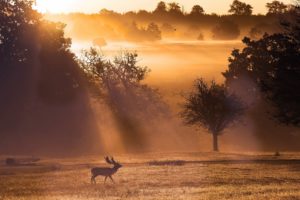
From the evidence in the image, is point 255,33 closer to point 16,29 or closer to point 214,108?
point 16,29

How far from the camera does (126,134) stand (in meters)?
98.2

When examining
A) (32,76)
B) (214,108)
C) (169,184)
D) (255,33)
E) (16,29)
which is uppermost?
(255,33)

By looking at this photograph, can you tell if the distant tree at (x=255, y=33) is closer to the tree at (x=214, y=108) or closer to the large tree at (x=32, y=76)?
the large tree at (x=32, y=76)

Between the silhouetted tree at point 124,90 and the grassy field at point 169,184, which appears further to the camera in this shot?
the silhouetted tree at point 124,90

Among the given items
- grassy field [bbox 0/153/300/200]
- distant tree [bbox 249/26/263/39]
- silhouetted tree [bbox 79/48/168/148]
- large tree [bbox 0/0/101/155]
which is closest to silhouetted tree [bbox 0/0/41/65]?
large tree [bbox 0/0/101/155]

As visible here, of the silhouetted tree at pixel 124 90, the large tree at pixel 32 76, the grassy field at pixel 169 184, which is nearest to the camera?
the grassy field at pixel 169 184

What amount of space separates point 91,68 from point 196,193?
3144 inches

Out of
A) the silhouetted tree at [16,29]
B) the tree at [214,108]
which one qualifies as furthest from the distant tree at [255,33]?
the tree at [214,108]

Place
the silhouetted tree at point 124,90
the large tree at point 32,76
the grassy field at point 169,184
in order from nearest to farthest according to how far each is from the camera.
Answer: the grassy field at point 169,184 < the large tree at point 32,76 < the silhouetted tree at point 124,90

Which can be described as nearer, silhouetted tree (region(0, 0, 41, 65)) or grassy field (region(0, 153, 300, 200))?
grassy field (region(0, 153, 300, 200))

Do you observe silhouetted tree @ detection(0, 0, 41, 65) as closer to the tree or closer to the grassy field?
the tree

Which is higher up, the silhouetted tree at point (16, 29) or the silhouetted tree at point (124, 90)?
the silhouetted tree at point (16, 29)

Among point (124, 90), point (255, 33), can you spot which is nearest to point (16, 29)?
point (124, 90)

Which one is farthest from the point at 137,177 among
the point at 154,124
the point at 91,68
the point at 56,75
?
the point at 91,68
